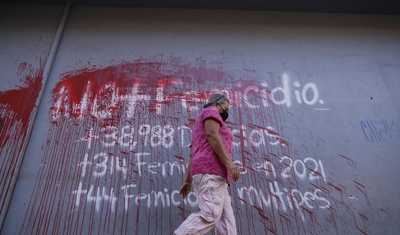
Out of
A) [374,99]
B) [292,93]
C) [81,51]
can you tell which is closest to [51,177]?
[81,51]

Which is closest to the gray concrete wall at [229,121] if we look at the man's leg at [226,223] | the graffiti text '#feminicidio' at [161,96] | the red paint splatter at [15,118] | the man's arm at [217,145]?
the graffiti text '#feminicidio' at [161,96]

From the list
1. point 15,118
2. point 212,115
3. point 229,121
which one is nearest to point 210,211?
point 212,115

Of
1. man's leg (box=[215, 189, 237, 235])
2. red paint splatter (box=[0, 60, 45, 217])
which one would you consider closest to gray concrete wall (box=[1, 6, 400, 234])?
red paint splatter (box=[0, 60, 45, 217])

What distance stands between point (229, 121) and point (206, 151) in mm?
1175

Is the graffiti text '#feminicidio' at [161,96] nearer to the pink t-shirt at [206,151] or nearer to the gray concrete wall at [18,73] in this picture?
the gray concrete wall at [18,73]

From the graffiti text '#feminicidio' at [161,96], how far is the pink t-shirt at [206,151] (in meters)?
1.04

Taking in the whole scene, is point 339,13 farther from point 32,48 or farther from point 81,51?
point 32,48

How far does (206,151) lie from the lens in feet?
7.75

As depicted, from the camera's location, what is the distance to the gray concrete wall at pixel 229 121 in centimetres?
301

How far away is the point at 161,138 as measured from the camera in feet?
10.9

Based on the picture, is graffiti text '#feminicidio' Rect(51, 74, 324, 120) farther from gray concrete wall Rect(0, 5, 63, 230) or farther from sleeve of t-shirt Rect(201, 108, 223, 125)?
sleeve of t-shirt Rect(201, 108, 223, 125)

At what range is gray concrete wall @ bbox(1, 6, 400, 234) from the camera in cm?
301

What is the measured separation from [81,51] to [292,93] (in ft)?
8.53

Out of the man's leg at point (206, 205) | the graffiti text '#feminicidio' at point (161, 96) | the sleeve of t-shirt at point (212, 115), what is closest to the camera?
the man's leg at point (206, 205)
